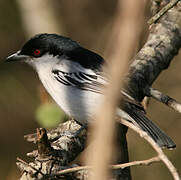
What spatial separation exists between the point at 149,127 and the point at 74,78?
3.54ft

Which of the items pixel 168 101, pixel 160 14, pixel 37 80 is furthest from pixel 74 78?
pixel 37 80

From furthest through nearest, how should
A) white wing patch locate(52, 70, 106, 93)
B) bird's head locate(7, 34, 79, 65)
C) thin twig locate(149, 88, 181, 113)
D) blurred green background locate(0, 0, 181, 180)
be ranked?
blurred green background locate(0, 0, 181, 180) < bird's head locate(7, 34, 79, 65) < white wing patch locate(52, 70, 106, 93) < thin twig locate(149, 88, 181, 113)

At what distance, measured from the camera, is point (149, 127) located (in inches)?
149

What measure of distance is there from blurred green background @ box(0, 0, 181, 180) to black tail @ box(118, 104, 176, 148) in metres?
2.56

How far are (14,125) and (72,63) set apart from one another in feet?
11.4

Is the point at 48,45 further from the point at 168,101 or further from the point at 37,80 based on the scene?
the point at 37,80

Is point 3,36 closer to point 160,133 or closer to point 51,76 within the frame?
point 51,76

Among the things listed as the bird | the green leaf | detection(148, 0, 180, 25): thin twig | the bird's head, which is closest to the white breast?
the bird

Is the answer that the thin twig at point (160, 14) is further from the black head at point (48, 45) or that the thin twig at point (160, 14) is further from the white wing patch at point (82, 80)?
the black head at point (48, 45)

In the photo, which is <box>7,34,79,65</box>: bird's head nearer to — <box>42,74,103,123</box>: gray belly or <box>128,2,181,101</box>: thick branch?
<box>42,74,103,123</box>: gray belly

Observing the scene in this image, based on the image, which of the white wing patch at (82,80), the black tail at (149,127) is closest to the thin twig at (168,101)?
the black tail at (149,127)

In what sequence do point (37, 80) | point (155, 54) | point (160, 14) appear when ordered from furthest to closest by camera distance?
point (37, 80) < point (155, 54) < point (160, 14)

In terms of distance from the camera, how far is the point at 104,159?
1.07 meters

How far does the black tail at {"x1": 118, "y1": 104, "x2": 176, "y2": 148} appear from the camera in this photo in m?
3.55
